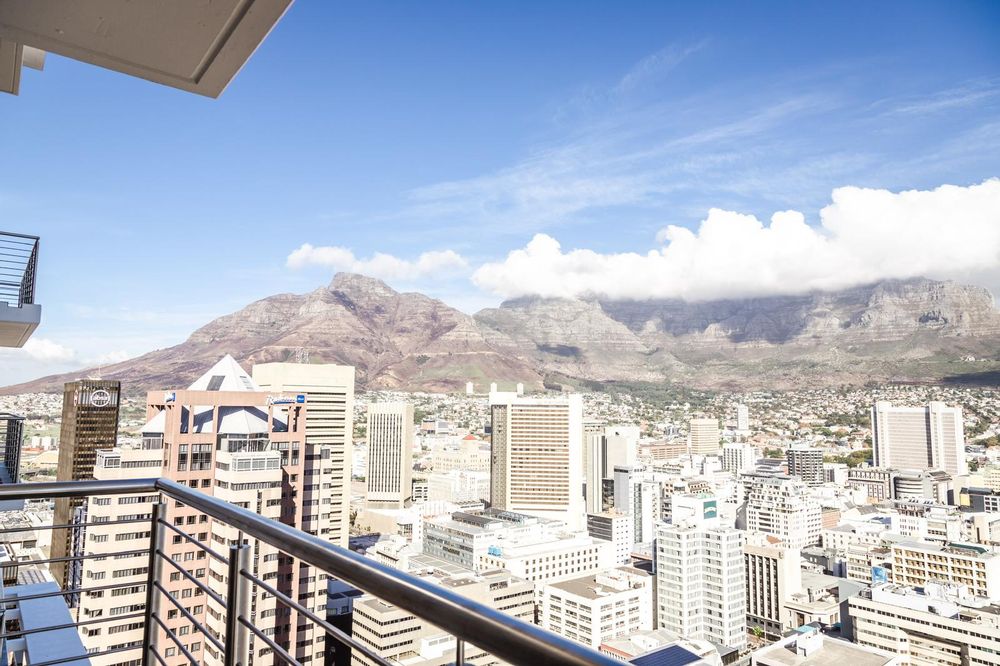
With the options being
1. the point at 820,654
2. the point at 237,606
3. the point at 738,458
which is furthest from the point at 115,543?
the point at 738,458

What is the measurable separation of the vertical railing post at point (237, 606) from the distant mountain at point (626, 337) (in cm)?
3332

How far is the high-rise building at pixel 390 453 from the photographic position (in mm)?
30500

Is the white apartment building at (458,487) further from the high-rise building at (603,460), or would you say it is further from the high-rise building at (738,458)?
the high-rise building at (738,458)

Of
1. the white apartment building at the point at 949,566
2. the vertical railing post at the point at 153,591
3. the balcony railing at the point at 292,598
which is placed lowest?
the white apartment building at the point at 949,566

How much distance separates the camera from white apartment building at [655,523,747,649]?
16.7m

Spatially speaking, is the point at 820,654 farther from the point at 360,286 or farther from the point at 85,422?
the point at 360,286

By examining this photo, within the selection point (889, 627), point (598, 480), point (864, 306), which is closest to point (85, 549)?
point (889, 627)

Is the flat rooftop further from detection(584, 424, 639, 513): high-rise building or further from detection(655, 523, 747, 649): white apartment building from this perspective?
detection(584, 424, 639, 513): high-rise building

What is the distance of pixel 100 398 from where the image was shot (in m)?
23.0

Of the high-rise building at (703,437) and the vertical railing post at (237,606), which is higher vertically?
the vertical railing post at (237,606)

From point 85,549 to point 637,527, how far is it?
73.8ft

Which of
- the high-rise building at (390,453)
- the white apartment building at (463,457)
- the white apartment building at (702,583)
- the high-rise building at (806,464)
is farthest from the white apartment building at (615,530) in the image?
the high-rise building at (806,464)

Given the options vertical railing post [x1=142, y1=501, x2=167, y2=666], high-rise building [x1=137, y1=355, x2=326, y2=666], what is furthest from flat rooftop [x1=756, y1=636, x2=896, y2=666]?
vertical railing post [x1=142, y1=501, x2=167, y2=666]

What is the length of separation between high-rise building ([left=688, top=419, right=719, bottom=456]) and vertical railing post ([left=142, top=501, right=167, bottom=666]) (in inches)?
1705
